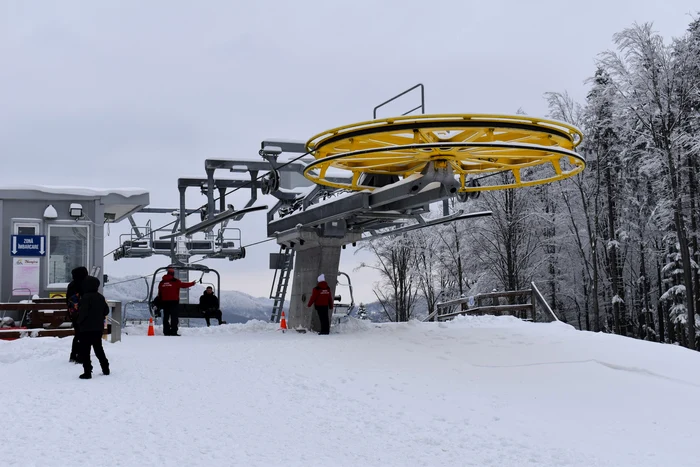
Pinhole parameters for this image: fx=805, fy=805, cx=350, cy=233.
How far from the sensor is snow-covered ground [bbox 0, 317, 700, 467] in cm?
822

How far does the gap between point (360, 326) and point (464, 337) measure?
12.2 ft

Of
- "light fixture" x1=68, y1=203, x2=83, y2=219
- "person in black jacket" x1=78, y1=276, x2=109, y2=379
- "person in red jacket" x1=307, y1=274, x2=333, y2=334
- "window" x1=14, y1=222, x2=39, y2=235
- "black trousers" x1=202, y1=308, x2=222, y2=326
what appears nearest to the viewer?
"person in black jacket" x1=78, y1=276, x2=109, y2=379

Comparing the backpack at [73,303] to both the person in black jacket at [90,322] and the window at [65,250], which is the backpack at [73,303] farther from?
the window at [65,250]

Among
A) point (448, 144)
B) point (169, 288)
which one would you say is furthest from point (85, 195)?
point (448, 144)

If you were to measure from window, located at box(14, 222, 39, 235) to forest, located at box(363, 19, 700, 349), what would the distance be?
63.8 feet

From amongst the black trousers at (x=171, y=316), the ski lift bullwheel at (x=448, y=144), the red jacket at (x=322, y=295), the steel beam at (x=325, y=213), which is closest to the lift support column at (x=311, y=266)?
the steel beam at (x=325, y=213)

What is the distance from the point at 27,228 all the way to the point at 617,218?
25.6 metres

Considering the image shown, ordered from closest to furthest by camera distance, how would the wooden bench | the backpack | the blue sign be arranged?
the backpack → the wooden bench → the blue sign

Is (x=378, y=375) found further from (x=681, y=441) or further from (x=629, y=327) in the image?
(x=629, y=327)

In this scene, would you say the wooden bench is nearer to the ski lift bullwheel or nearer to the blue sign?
the blue sign

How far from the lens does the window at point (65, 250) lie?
62.3ft

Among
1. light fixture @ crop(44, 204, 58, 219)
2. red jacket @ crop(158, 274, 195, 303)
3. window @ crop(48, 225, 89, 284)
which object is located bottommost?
red jacket @ crop(158, 274, 195, 303)

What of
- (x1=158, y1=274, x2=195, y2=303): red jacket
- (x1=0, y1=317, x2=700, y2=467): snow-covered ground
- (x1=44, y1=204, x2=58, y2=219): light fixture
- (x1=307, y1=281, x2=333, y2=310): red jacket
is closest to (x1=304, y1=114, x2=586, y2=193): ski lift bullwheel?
(x1=0, y1=317, x2=700, y2=467): snow-covered ground

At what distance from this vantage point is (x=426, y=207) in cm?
1689
